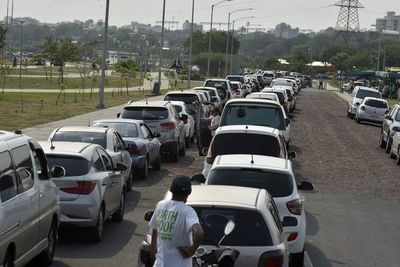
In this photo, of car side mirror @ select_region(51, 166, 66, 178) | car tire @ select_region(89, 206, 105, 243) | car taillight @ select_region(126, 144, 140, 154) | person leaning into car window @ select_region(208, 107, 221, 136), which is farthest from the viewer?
person leaning into car window @ select_region(208, 107, 221, 136)

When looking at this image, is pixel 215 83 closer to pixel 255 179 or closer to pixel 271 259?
pixel 255 179

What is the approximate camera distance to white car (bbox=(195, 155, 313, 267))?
37.8 ft

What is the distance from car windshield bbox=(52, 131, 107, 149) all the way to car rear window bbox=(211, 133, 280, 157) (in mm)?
2677

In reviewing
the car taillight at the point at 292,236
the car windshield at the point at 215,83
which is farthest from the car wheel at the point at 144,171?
the car windshield at the point at 215,83

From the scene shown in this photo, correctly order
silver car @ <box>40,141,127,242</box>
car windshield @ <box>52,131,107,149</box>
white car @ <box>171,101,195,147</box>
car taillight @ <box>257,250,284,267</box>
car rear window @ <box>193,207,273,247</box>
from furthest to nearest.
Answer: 1. white car @ <box>171,101,195,147</box>
2. car windshield @ <box>52,131,107,149</box>
3. silver car @ <box>40,141,127,242</box>
4. car rear window @ <box>193,207,273,247</box>
5. car taillight @ <box>257,250,284,267</box>

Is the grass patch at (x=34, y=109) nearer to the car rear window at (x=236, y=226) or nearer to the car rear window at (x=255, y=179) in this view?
the car rear window at (x=255, y=179)

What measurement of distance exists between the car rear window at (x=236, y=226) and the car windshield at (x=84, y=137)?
31.2ft

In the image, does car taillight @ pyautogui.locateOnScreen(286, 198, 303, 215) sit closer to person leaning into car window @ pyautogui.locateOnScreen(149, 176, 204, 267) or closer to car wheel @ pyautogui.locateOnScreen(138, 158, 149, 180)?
person leaning into car window @ pyautogui.locateOnScreen(149, 176, 204, 267)

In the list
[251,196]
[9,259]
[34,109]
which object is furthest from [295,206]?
[34,109]

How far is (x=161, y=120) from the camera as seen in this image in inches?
979

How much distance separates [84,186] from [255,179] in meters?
2.76

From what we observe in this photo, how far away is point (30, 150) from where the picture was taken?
35.0ft

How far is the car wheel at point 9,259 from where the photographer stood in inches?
364

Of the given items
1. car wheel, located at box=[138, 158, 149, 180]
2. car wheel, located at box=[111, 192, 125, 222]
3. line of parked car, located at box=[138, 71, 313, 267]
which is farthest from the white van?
car wheel, located at box=[138, 158, 149, 180]
